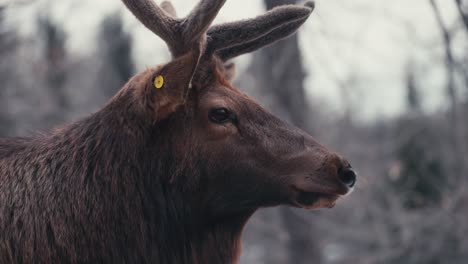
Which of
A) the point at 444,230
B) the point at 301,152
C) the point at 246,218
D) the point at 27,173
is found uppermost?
the point at 27,173

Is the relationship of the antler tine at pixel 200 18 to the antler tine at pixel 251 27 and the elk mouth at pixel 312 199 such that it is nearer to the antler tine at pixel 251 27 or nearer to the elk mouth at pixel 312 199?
the antler tine at pixel 251 27

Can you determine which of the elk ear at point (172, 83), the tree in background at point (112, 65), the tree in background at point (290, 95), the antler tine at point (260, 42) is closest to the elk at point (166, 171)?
the elk ear at point (172, 83)

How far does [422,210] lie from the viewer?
1323cm

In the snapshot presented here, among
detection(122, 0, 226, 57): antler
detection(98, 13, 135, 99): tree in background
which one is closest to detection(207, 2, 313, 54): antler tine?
detection(122, 0, 226, 57): antler

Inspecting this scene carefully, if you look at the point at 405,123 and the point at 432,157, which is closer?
the point at 405,123

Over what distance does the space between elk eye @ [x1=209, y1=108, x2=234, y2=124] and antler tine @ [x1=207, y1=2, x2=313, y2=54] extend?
0.50 meters

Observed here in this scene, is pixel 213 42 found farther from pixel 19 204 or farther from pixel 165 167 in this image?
pixel 19 204

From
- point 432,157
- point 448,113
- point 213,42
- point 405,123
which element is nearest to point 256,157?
point 213,42

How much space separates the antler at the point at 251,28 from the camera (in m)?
4.63

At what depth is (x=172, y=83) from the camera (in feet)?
14.1

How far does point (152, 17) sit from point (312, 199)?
146cm

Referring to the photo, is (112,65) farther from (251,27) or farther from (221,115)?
(221,115)

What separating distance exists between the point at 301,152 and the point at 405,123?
10665mm

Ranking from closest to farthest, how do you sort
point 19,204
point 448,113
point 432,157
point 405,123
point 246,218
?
point 19,204
point 246,218
point 448,113
point 405,123
point 432,157
